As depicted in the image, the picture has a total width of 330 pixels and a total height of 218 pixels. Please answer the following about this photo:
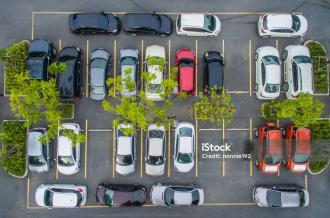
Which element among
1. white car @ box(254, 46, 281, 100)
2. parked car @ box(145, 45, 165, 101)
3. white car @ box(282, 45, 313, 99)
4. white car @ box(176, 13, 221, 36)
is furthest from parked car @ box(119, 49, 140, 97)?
white car @ box(282, 45, 313, 99)

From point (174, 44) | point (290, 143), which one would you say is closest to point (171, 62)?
point (174, 44)

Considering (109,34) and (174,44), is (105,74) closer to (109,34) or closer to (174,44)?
(109,34)

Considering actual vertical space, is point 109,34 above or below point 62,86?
above

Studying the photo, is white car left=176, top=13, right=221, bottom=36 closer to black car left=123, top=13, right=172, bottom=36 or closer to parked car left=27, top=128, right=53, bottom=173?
black car left=123, top=13, right=172, bottom=36

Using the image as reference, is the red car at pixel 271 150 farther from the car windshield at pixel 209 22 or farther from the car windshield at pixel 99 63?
the car windshield at pixel 99 63

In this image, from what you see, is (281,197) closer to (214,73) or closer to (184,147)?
(184,147)

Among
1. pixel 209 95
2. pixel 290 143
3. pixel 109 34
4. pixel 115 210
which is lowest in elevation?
pixel 115 210

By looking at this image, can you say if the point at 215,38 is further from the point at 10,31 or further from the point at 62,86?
the point at 10,31

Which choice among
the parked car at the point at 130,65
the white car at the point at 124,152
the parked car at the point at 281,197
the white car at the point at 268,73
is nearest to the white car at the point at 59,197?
the white car at the point at 124,152
